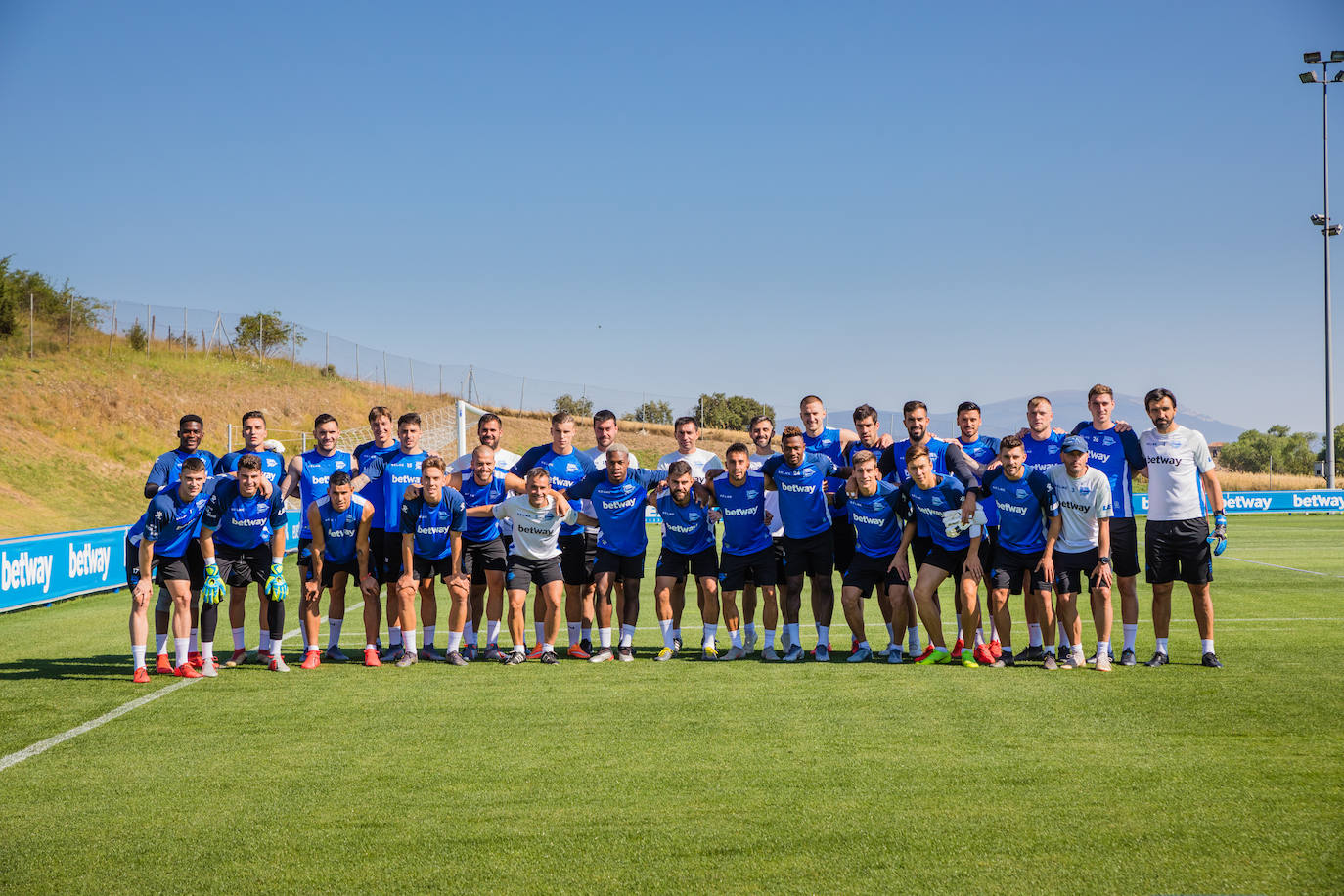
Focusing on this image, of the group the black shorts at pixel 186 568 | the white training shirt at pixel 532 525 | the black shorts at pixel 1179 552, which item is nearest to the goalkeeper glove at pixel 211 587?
the black shorts at pixel 186 568

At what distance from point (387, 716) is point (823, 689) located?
10.1ft

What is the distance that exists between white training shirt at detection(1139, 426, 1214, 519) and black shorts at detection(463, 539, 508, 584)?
5.52m

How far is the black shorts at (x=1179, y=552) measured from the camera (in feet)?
26.2

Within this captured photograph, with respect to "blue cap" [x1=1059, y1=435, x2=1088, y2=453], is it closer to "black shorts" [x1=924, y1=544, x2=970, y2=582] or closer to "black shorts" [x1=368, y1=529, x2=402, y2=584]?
"black shorts" [x1=924, y1=544, x2=970, y2=582]

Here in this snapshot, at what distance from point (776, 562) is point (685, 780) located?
385cm

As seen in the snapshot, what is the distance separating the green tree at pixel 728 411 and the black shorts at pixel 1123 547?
41114 mm

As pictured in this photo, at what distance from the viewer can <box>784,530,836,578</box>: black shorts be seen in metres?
8.58

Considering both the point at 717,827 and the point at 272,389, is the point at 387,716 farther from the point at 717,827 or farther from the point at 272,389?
the point at 272,389

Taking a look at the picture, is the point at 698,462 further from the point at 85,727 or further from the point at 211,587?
the point at 85,727

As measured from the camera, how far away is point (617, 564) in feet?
28.7

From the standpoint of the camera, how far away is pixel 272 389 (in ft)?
146

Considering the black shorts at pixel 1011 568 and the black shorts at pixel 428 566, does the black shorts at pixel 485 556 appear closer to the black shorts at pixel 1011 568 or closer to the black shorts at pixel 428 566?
the black shorts at pixel 428 566

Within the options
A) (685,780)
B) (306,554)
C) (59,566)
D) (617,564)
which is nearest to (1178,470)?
(617,564)

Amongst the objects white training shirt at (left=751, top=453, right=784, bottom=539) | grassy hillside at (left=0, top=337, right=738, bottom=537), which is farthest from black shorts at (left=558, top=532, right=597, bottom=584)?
grassy hillside at (left=0, top=337, right=738, bottom=537)
